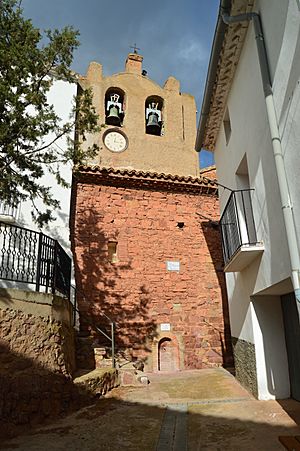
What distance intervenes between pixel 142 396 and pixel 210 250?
5332 millimetres

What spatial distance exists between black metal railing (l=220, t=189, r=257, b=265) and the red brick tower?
12.7ft

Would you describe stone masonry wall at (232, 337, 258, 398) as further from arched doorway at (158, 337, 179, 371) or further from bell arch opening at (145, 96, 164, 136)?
bell arch opening at (145, 96, 164, 136)

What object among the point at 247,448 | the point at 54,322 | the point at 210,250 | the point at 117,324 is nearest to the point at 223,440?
the point at 247,448

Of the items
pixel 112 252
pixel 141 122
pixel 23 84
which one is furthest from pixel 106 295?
pixel 141 122

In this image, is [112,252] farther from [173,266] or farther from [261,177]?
[261,177]

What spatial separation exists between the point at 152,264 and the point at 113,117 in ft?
19.1

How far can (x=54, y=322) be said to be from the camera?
6027 mm

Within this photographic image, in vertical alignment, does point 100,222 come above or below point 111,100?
below

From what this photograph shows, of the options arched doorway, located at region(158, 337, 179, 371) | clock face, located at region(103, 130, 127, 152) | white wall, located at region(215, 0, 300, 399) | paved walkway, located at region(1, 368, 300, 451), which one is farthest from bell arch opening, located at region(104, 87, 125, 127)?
paved walkway, located at region(1, 368, 300, 451)

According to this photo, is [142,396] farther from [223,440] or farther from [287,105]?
[287,105]

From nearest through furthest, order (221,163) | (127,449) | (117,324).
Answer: (127,449) → (221,163) → (117,324)

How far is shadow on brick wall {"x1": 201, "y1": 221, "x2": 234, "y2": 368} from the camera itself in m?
10.0

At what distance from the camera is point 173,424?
5.00m

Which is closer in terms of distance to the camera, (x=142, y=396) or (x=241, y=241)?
(x=241, y=241)
